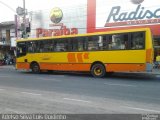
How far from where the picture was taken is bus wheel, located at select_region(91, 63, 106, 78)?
20.4m

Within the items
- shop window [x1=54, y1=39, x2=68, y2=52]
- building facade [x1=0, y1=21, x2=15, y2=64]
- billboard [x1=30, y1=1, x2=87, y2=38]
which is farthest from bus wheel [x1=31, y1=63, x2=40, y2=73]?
building facade [x1=0, y1=21, x2=15, y2=64]

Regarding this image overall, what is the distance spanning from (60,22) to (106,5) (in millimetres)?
7057

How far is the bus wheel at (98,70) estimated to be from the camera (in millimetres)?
20375

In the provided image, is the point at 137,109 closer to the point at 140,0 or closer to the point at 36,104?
the point at 36,104

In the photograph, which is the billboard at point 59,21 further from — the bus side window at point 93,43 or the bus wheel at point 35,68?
the bus side window at point 93,43

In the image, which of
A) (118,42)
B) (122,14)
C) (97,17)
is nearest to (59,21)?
(97,17)

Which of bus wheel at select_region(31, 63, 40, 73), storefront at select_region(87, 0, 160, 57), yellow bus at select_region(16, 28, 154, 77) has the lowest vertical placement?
bus wheel at select_region(31, 63, 40, 73)

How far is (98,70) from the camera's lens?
20.7 metres

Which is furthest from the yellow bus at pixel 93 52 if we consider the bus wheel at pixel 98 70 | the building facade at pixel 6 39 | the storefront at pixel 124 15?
the building facade at pixel 6 39

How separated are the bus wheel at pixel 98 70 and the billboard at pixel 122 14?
346 inches

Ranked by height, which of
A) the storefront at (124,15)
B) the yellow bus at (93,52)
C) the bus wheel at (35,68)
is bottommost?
the bus wheel at (35,68)

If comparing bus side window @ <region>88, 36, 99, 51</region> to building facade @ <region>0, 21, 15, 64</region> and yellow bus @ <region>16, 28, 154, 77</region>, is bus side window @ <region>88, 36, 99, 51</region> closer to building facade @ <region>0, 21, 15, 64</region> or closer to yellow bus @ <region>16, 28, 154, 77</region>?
yellow bus @ <region>16, 28, 154, 77</region>

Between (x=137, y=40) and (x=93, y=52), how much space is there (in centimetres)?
329

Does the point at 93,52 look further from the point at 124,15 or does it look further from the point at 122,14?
the point at 122,14
